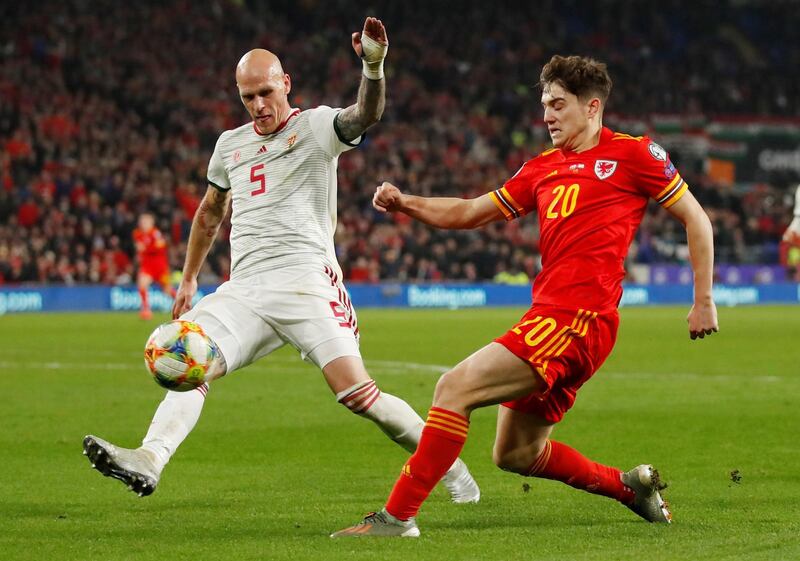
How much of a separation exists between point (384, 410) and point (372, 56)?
1.75 m

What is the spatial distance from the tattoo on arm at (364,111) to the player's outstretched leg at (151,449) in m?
1.52

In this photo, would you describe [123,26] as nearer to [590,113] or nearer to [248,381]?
[248,381]

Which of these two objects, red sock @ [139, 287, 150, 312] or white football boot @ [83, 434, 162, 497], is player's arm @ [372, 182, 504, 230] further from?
red sock @ [139, 287, 150, 312]

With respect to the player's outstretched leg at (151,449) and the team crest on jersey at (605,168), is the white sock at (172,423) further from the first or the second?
the team crest on jersey at (605,168)

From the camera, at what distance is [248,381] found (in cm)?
1426

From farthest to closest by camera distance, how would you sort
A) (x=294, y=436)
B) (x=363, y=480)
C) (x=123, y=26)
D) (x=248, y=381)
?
(x=123, y=26) → (x=248, y=381) → (x=294, y=436) → (x=363, y=480)

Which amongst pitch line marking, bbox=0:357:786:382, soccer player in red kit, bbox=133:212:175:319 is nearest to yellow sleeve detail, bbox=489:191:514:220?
pitch line marking, bbox=0:357:786:382

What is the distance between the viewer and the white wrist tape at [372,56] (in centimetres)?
624

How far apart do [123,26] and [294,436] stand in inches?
1158

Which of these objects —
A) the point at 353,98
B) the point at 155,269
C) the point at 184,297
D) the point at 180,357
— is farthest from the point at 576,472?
the point at 353,98

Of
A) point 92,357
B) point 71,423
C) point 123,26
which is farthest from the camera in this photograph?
point 123,26

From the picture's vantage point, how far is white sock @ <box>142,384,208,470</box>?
6.28 m

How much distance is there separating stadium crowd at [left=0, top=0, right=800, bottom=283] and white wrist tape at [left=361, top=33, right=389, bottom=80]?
970 inches

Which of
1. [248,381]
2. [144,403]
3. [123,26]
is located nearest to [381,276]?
[123,26]
